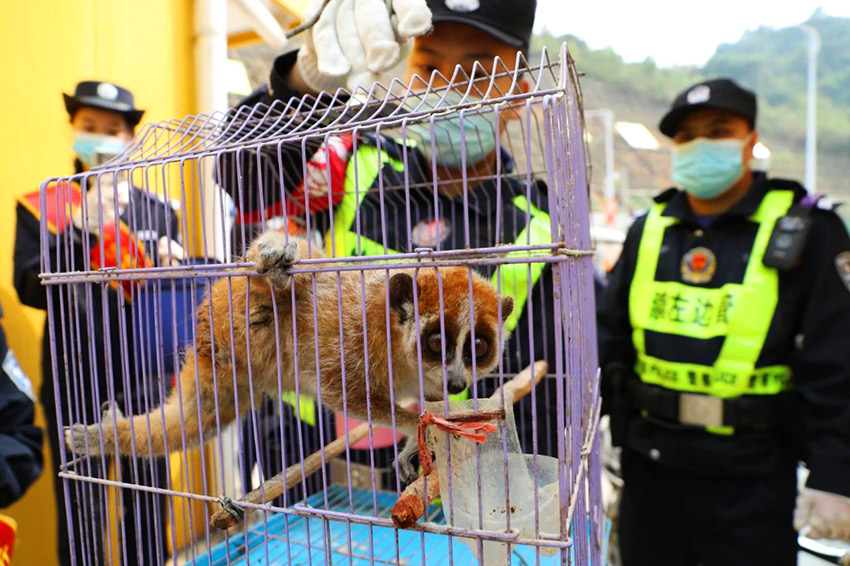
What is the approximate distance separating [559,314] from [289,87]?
111 cm

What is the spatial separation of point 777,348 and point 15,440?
284 centimetres

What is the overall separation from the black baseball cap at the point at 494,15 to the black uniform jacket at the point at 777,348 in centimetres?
143

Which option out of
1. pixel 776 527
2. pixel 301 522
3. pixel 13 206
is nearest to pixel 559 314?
pixel 301 522

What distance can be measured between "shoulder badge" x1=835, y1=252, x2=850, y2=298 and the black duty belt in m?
0.52

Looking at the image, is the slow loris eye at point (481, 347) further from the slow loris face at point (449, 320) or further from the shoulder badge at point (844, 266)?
the shoulder badge at point (844, 266)

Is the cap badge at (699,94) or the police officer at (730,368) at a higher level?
the cap badge at (699,94)

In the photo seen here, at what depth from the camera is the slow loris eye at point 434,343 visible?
133cm

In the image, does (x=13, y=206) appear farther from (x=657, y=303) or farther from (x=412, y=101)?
(x=657, y=303)

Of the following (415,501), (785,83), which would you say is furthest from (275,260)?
(785,83)

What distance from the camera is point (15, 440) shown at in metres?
1.89

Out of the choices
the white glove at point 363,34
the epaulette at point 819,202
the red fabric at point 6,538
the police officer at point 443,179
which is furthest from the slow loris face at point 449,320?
the epaulette at point 819,202

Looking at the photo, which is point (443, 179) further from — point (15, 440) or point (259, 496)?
point (15, 440)

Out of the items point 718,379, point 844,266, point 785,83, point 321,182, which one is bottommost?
point 718,379

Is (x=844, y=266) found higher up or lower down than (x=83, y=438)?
higher up
